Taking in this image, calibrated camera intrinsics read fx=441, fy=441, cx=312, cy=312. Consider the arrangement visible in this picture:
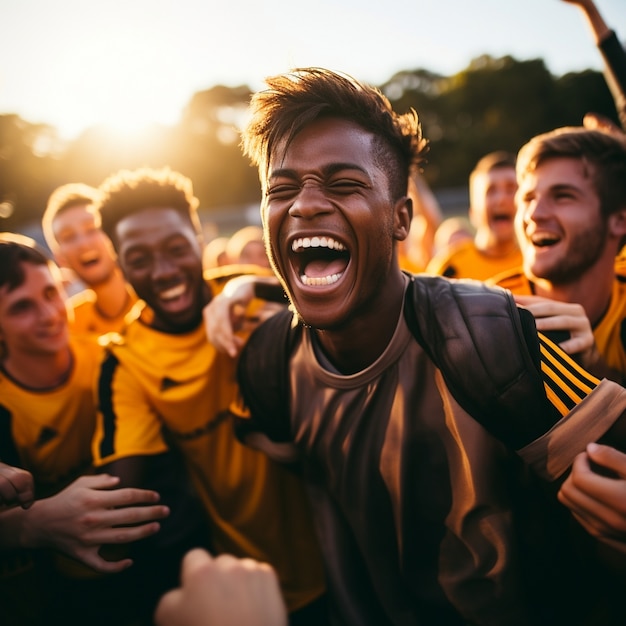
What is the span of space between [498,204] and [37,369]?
14.8 ft

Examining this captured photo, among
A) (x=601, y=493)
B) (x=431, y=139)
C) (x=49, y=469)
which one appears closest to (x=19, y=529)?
(x=49, y=469)

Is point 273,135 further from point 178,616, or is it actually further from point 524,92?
point 524,92

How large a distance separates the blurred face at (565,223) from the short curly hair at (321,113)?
0.83 m

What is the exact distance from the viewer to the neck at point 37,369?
2496 mm

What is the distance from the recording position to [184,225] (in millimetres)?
2572

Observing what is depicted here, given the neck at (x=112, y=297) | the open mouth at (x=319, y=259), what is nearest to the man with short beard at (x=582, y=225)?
the open mouth at (x=319, y=259)

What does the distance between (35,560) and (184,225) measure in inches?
82.4

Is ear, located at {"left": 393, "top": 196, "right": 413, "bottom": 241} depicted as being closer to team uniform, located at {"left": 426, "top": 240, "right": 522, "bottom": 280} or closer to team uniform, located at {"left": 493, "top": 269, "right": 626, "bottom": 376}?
team uniform, located at {"left": 493, "top": 269, "right": 626, "bottom": 376}

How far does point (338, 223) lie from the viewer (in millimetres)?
1495

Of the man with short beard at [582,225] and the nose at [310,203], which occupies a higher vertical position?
the nose at [310,203]

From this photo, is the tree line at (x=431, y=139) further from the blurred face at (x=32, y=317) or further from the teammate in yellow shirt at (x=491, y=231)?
the blurred face at (x=32, y=317)

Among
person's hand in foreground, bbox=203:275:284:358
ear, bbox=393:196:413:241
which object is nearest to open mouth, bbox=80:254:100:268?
person's hand in foreground, bbox=203:275:284:358

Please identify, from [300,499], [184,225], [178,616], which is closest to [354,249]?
[178,616]

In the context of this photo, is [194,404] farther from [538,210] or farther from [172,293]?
[538,210]
